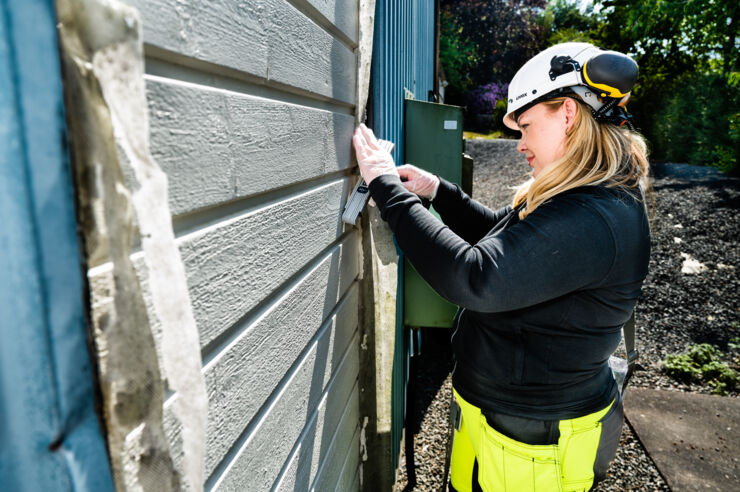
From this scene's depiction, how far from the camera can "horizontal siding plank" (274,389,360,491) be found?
50.9 inches

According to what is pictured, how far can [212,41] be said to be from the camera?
77 cm

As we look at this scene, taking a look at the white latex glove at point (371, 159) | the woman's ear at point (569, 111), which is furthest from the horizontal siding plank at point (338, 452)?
the woman's ear at point (569, 111)

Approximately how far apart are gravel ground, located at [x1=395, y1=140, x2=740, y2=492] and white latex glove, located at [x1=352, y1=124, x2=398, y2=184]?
42.9 inches

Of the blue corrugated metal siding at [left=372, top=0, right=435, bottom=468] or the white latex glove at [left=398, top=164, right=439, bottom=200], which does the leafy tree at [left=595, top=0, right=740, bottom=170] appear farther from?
the white latex glove at [left=398, top=164, right=439, bottom=200]

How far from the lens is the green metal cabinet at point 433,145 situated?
2.82 meters

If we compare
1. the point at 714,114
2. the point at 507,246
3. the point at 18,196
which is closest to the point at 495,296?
the point at 507,246

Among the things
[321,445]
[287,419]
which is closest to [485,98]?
[321,445]

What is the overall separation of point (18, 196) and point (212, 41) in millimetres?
430

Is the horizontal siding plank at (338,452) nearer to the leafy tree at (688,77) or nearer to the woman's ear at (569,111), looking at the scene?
the woman's ear at (569,111)

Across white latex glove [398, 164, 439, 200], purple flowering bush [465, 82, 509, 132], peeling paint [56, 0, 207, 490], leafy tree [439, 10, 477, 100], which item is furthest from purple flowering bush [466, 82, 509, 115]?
peeling paint [56, 0, 207, 490]

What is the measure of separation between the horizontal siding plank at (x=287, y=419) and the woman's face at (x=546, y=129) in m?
1.00

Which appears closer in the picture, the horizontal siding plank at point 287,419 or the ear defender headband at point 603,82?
the horizontal siding plank at point 287,419

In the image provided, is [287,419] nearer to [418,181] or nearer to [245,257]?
[245,257]

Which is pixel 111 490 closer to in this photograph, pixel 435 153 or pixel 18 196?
pixel 18 196
